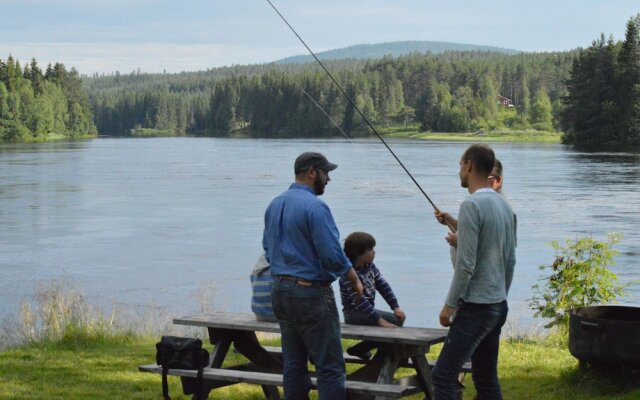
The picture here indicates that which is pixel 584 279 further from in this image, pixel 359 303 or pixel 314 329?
pixel 314 329

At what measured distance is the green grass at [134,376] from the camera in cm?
692

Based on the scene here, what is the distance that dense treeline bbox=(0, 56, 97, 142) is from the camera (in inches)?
4500

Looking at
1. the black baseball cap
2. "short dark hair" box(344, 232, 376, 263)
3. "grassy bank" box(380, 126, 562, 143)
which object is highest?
the black baseball cap

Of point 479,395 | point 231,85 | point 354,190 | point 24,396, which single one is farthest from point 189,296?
point 231,85

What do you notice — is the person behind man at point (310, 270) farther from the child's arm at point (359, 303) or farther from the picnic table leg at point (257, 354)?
the picnic table leg at point (257, 354)

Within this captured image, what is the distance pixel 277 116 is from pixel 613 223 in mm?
129076

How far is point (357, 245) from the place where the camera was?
5945 millimetres

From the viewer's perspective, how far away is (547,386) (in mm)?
7211

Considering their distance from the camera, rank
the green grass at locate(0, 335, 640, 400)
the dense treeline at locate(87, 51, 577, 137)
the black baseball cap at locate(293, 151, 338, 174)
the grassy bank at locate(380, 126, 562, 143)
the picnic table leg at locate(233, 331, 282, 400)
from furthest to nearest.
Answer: the dense treeline at locate(87, 51, 577, 137) → the grassy bank at locate(380, 126, 562, 143) → the green grass at locate(0, 335, 640, 400) → the picnic table leg at locate(233, 331, 282, 400) → the black baseball cap at locate(293, 151, 338, 174)

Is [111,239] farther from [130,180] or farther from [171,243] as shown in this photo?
[130,180]

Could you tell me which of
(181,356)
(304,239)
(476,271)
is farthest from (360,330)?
(181,356)

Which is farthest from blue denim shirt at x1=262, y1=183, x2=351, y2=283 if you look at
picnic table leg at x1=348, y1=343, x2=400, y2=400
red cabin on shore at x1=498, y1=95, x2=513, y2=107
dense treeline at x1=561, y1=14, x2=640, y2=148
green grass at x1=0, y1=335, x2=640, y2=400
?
red cabin on shore at x1=498, y1=95, x2=513, y2=107

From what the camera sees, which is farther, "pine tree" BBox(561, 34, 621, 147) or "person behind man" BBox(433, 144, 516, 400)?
"pine tree" BBox(561, 34, 621, 147)

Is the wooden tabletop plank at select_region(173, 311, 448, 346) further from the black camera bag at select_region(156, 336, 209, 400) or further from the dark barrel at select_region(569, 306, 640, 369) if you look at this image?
the dark barrel at select_region(569, 306, 640, 369)
